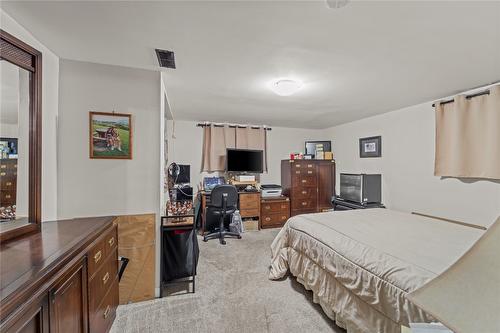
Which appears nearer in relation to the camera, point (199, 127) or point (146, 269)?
point (146, 269)

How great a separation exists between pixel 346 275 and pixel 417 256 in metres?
0.49

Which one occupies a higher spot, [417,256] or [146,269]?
[417,256]

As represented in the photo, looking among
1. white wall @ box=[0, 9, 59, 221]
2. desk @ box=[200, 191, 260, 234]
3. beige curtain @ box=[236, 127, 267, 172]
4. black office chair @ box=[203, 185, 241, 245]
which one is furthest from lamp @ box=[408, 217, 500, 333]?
beige curtain @ box=[236, 127, 267, 172]

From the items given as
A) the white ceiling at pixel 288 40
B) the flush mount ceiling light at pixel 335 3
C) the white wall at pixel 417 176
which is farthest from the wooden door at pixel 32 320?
the white wall at pixel 417 176

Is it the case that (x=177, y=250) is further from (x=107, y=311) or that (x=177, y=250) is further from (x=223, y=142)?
(x=223, y=142)

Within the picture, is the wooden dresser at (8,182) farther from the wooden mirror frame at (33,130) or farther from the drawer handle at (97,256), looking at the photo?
the drawer handle at (97,256)

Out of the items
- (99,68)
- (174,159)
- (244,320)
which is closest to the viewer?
(244,320)

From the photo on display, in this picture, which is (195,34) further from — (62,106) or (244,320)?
(244,320)

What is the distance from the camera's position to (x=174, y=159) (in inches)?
180

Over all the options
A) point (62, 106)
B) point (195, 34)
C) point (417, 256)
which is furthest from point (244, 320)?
point (62, 106)

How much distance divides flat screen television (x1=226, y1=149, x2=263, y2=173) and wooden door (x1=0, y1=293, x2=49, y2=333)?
3780 mm

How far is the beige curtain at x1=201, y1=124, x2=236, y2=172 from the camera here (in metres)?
4.68

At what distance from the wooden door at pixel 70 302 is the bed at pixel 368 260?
1.71 meters

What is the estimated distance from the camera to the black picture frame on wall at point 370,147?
4059 mm
